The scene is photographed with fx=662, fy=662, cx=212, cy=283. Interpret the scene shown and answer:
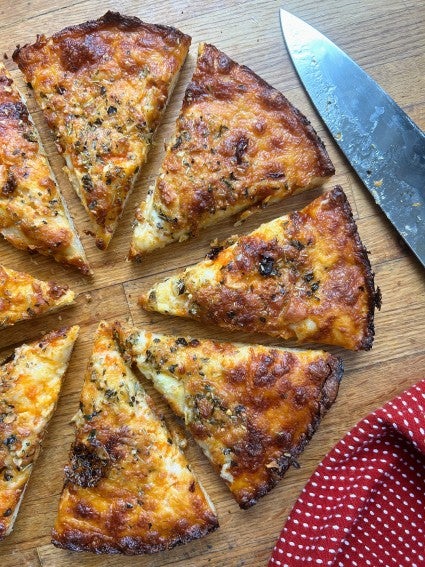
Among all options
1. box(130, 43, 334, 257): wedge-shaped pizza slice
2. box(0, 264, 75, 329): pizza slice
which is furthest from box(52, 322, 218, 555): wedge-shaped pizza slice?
box(130, 43, 334, 257): wedge-shaped pizza slice

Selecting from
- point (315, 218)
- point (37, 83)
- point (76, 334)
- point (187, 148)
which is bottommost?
point (76, 334)

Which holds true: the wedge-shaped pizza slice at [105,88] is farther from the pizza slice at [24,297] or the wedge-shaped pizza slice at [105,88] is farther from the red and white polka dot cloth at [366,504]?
the red and white polka dot cloth at [366,504]

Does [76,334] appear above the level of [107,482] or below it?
above

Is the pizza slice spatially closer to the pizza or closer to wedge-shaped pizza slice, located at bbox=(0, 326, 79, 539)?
wedge-shaped pizza slice, located at bbox=(0, 326, 79, 539)

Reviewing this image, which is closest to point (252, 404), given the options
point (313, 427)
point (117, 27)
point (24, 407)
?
point (313, 427)

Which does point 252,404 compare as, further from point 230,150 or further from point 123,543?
point 230,150

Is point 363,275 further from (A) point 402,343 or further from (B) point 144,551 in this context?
(B) point 144,551

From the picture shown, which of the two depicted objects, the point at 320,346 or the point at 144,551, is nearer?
the point at 144,551

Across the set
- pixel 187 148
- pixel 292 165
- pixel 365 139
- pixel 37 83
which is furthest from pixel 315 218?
pixel 37 83
